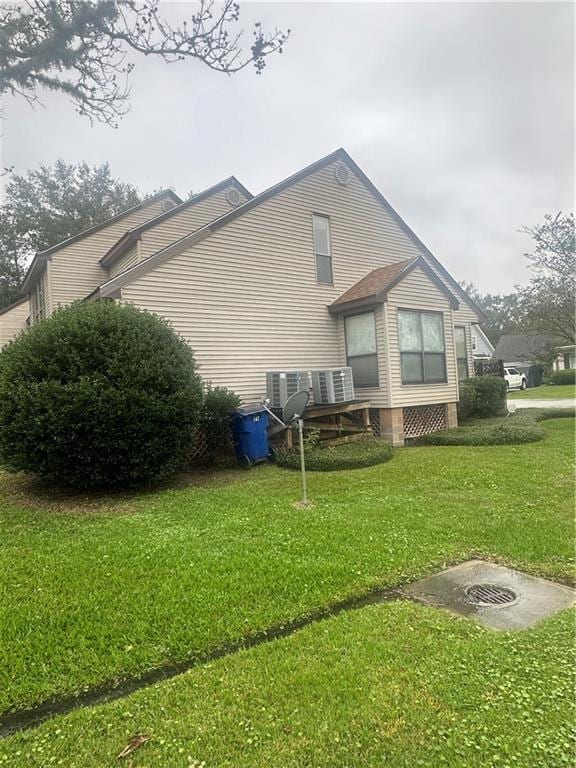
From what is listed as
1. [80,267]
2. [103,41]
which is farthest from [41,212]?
[103,41]

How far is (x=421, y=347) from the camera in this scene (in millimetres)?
11734

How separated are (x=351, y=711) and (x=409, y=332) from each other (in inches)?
397

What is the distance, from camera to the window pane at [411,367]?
37.1 ft

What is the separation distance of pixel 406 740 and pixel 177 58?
1020 cm

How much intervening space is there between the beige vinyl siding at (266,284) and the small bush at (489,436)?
3.25 meters

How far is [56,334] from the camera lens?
675 centimetres

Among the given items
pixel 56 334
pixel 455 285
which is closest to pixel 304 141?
pixel 455 285

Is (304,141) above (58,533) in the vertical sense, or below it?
above

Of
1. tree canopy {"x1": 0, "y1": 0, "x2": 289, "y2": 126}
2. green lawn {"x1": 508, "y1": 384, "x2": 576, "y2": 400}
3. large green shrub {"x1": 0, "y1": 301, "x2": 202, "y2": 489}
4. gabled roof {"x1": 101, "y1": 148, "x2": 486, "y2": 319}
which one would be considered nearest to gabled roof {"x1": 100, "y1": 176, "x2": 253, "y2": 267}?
gabled roof {"x1": 101, "y1": 148, "x2": 486, "y2": 319}

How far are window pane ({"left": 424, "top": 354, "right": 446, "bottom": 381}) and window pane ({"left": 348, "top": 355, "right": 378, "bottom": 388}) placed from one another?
149 cm

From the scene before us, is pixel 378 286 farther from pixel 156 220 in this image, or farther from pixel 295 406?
pixel 156 220

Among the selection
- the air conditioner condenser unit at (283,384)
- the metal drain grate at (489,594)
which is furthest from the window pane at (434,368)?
the metal drain grate at (489,594)

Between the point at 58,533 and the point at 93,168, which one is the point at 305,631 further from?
the point at 93,168

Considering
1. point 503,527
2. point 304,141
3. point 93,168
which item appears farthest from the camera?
point 93,168
